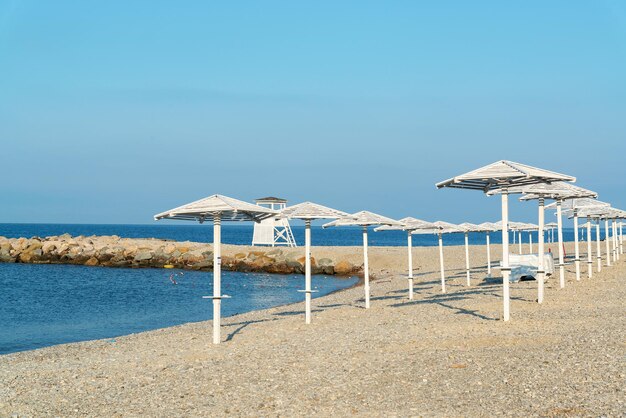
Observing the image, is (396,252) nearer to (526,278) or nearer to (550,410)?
(526,278)

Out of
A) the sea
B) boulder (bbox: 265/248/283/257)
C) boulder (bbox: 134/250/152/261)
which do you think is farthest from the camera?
boulder (bbox: 134/250/152/261)

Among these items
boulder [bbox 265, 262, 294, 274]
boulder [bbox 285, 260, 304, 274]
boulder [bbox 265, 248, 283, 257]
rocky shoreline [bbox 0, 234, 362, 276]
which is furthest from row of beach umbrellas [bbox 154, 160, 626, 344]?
boulder [bbox 265, 248, 283, 257]

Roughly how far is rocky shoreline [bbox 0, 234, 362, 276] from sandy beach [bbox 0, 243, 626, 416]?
2965 cm

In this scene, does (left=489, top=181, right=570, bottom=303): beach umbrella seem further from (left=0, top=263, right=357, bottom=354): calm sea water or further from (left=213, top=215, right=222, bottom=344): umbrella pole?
(left=0, top=263, right=357, bottom=354): calm sea water

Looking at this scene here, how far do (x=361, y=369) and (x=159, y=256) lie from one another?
148 ft

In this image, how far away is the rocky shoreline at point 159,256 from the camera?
45.4m

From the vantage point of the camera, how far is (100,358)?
12.2 meters

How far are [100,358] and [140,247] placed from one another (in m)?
44.3

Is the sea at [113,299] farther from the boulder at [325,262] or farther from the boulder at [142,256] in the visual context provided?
the boulder at [142,256]

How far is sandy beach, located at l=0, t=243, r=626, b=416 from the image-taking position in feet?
25.5

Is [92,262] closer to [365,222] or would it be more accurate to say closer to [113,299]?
[113,299]

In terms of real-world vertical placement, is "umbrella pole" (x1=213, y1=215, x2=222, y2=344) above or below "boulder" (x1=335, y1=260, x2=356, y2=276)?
above

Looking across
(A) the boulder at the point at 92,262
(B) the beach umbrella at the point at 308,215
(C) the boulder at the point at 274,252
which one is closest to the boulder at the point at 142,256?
(A) the boulder at the point at 92,262

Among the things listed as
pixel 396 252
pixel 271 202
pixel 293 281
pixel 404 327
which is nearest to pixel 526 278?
pixel 404 327
